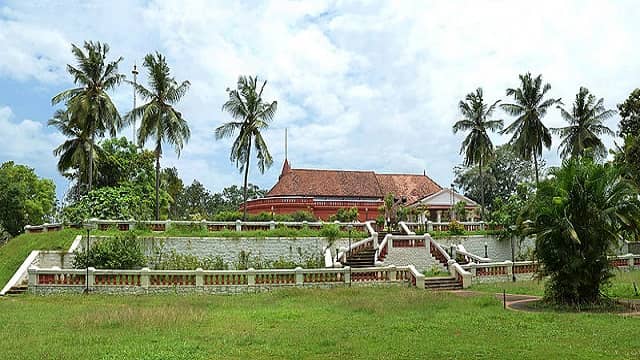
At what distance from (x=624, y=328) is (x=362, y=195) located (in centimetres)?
3564

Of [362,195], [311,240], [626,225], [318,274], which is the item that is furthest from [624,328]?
[362,195]

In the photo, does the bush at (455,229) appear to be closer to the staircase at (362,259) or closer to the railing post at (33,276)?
the staircase at (362,259)

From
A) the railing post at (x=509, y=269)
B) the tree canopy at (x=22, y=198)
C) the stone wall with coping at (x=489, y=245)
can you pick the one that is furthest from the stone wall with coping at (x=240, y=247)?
the tree canopy at (x=22, y=198)

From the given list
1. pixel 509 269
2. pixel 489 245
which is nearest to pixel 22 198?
pixel 489 245

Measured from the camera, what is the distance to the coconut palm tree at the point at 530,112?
43469mm

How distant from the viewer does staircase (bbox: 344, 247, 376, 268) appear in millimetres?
28484

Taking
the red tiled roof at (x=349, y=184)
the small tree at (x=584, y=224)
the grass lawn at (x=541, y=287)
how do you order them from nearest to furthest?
the small tree at (x=584, y=224) < the grass lawn at (x=541, y=287) < the red tiled roof at (x=349, y=184)

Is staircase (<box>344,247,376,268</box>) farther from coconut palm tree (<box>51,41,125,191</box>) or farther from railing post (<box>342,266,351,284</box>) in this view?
coconut palm tree (<box>51,41,125,191</box>)

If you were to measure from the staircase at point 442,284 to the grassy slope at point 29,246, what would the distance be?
15588 mm

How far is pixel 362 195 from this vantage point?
48344mm

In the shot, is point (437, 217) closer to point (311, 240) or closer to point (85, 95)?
point (311, 240)

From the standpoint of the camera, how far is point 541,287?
2289cm

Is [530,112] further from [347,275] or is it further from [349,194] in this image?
[347,275]

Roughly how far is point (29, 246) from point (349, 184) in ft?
86.7
